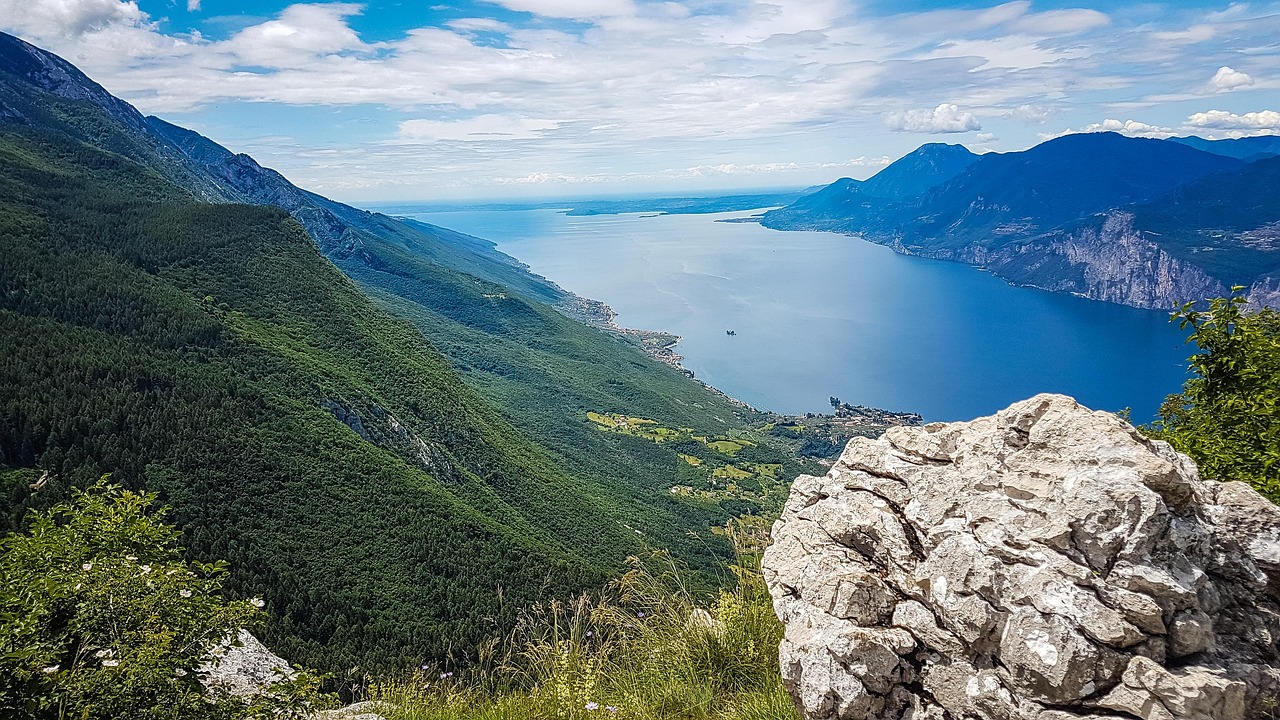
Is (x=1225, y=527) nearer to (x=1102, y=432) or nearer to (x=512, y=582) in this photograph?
(x=1102, y=432)

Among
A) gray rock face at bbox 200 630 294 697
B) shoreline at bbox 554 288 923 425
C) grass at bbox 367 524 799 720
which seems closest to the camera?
grass at bbox 367 524 799 720

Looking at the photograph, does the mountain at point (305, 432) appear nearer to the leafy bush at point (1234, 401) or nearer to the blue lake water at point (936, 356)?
the leafy bush at point (1234, 401)

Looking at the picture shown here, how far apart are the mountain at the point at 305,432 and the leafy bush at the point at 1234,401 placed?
4851 millimetres

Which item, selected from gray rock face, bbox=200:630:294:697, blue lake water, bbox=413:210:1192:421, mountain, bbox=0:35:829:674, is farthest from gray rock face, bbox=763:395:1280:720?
blue lake water, bbox=413:210:1192:421

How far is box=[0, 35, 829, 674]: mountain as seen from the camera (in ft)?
141

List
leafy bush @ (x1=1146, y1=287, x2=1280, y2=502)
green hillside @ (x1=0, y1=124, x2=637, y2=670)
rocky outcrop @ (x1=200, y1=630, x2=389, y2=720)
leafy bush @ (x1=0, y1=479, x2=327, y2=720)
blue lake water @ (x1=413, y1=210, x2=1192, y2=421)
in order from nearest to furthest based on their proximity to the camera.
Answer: leafy bush @ (x1=0, y1=479, x2=327, y2=720), rocky outcrop @ (x1=200, y1=630, x2=389, y2=720), leafy bush @ (x1=1146, y1=287, x2=1280, y2=502), green hillside @ (x1=0, y1=124, x2=637, y2=670), blue lake water @ (x1=413, y1=210, x2=1192, y2=421)

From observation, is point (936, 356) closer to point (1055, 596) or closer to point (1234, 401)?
point (1234, 401)

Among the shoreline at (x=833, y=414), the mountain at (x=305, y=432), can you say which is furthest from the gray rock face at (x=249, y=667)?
the shoreline at (x=833, y=414)

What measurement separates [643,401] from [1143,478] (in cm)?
12724

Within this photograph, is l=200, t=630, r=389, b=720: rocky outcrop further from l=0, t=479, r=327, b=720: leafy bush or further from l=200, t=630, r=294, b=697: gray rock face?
l=0, t=479, r=327, b=720: leafy bush

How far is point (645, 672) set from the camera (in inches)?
207

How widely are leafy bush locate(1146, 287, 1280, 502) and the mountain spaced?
4.85m

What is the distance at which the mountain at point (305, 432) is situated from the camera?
43.0 meters

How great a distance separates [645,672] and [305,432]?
63587 mm
